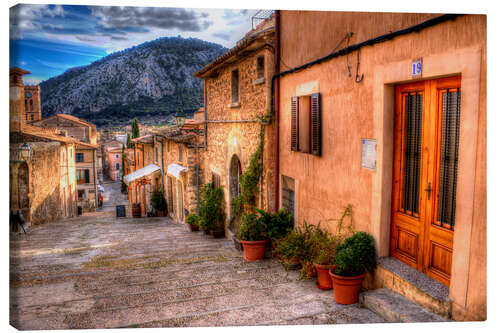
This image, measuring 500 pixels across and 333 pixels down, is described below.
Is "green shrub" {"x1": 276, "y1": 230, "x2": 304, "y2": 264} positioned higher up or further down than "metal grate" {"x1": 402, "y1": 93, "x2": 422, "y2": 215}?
further down

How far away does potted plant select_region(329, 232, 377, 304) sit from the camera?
12.9ft

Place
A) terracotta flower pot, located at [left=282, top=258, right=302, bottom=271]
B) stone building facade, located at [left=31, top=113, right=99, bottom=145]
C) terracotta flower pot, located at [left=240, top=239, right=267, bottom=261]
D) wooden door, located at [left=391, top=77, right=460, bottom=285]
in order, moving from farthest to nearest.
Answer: stone building facade, located at [left=31, top=113, right=99, bottom=145]
terracotta flower pot, located at [left=240, top=239, right=267, bottom=261]
terracotta flower pot, located at [left=282, top=258, right=302, bottom=271]
wooden door, located at [left=391, top=77, right=460, bottom=285]

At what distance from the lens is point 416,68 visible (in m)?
3.43

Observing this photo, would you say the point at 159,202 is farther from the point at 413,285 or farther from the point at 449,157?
the point at 449,157

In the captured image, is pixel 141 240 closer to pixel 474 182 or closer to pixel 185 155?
pixel 185 155

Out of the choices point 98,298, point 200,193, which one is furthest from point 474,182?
point 200,193

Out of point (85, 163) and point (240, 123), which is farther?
point (85, 163)

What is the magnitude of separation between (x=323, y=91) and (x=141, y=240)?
634 centimetres

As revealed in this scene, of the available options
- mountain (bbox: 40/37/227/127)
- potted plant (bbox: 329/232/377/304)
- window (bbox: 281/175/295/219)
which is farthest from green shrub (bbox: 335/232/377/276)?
mountain (bbox: 40/37/227/127)

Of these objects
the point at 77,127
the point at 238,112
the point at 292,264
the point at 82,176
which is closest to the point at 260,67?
the point at 238,112

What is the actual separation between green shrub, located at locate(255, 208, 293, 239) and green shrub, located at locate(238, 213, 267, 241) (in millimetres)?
83

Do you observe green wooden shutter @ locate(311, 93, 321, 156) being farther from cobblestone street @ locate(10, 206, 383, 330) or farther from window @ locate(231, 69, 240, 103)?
window @ locate(231, 69, 240, 103)

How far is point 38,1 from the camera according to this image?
12.4 ft

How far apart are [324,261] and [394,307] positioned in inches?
42.1
